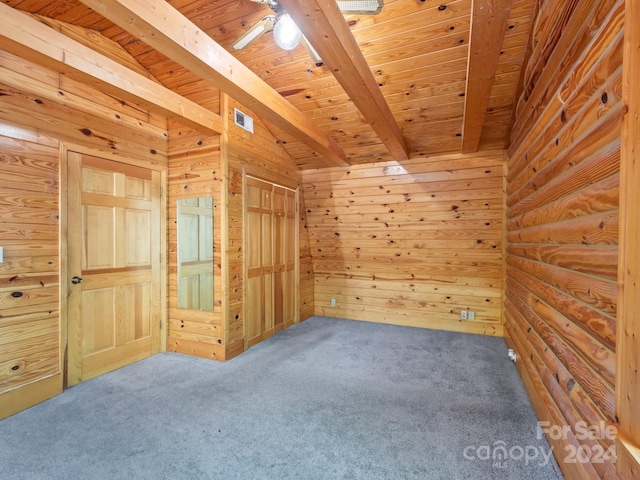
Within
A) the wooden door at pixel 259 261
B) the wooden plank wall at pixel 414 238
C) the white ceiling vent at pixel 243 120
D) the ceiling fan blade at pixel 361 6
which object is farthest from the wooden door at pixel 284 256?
the ceiling fan blade at pixel 361 6

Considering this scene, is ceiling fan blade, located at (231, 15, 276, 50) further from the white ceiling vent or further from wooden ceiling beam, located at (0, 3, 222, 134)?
the white ceiling vent

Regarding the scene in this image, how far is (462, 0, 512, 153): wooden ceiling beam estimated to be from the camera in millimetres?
1319

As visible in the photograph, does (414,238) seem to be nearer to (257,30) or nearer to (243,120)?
(243,120)

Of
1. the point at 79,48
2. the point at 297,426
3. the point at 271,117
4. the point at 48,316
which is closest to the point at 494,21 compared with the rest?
the point at 271,117

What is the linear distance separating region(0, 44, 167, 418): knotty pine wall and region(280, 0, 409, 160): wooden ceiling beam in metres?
2.17

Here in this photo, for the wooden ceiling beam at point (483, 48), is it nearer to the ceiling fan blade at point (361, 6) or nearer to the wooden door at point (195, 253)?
the ceiling fan blade at point (361, 6)

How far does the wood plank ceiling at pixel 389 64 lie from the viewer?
1637 millimetres

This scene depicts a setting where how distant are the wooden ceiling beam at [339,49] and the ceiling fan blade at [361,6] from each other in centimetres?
9

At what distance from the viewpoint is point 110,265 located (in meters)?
2.79

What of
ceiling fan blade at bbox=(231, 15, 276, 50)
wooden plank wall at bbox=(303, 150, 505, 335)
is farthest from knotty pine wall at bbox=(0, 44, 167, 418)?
wooden plank wall at bbox=(303, 150, 505, 335)

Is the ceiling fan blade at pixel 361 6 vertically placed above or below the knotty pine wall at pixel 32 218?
above

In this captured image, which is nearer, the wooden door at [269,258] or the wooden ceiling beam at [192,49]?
the wooden ceiling beam at [192,49]

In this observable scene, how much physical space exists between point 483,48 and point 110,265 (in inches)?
132

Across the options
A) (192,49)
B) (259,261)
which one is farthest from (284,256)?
(192,49)
